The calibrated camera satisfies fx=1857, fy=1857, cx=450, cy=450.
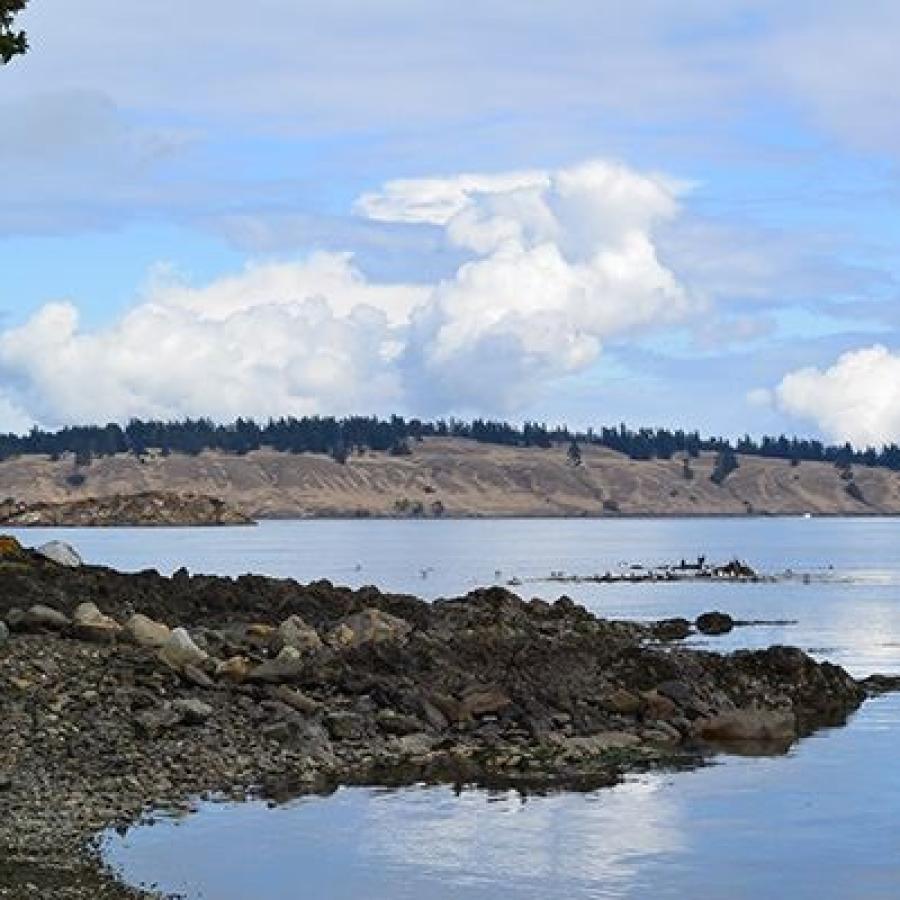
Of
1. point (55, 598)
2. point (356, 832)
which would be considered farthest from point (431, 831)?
point (55, 598)

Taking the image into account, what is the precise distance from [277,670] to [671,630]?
35342mm

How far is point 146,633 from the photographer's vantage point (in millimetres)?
40906

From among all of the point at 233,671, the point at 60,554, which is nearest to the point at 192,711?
the point at 233,671

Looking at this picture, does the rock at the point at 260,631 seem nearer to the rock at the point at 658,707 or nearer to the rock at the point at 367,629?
the rock at the point at 367,629

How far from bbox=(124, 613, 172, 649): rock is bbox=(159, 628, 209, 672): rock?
1.14ft

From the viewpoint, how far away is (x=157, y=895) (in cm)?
2389

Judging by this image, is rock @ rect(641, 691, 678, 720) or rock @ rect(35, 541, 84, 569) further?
rock @ rect(35, 541, 84, 569)

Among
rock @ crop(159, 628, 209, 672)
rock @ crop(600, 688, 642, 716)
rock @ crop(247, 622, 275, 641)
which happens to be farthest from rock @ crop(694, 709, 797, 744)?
rock @ crop(247, 622, 275, 641)

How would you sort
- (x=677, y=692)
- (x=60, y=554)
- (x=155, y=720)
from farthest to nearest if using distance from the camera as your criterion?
(x=60, y=554) < (x=677, y=692) < (x=155, y=720)

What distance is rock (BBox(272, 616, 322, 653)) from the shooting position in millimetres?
44938

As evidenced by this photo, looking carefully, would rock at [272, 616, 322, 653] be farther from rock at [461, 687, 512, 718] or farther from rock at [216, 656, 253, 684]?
rock at [461, 687, 512, 718]

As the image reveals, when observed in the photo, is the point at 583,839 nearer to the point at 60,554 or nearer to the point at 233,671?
the point at 233,671

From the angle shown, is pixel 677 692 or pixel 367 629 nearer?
pixel 677 692

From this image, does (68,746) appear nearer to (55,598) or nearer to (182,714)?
(182,714)
